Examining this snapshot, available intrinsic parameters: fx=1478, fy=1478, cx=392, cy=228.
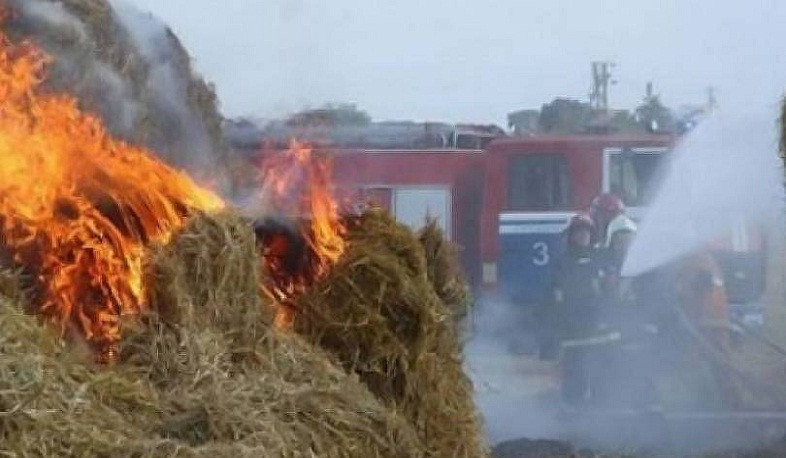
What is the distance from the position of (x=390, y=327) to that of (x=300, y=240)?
52cm

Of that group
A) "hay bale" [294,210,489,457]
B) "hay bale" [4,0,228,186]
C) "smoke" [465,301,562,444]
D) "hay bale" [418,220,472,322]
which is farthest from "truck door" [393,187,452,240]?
"hay bale" [294,210,489,457]

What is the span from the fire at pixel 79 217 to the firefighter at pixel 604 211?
30.2 feet

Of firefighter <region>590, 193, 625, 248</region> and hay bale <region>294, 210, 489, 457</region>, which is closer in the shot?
hay bale <region>294, 210, 489, 457</region>

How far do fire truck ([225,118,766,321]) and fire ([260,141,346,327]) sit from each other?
932cm

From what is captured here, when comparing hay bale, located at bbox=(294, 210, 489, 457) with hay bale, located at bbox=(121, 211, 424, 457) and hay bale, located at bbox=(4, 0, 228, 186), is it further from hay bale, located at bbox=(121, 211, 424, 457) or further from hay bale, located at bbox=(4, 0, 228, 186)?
hay bale, located at bbox=(4, 0, 228, 186)

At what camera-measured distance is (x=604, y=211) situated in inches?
575

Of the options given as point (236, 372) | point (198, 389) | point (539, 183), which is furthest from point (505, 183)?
point (198, 389)

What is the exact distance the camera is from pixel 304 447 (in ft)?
14.7

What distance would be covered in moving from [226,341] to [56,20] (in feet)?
6.23

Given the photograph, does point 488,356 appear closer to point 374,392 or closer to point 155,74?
point 155,74

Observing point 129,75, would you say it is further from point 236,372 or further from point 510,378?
point 510,378

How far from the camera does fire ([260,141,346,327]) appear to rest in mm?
5531

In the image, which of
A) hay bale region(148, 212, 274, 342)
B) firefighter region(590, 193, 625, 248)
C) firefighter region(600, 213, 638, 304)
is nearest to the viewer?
hay bale region(148, 212, 274, 342)

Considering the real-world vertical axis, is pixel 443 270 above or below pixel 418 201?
above
